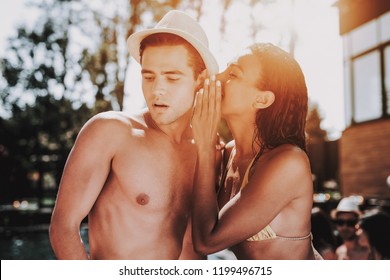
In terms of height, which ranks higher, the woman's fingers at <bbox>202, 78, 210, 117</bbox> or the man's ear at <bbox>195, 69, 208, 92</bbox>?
the man's ear at <bbox>195, 69, 208, 92</bbox>

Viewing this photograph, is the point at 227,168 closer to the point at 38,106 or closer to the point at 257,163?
the point at 257,163

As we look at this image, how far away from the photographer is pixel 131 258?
166 cm

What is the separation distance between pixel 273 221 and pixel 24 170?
7.46 metres

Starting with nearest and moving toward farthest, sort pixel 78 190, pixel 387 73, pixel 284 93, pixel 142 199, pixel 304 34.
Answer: pixel 78 190 < pixel 142 199 < pixel 284 93 < pixel 304 34 < pixel 387 73

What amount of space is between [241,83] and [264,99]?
0.34 feet

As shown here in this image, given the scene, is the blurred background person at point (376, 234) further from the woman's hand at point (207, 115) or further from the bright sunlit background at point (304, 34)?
the woman's hand at point (207, 115)

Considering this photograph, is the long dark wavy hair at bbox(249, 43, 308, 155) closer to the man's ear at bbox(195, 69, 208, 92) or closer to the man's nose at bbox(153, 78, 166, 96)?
the man's ear at bbox(195, 69, 208, 92)

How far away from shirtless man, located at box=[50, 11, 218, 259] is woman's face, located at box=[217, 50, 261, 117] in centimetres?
8

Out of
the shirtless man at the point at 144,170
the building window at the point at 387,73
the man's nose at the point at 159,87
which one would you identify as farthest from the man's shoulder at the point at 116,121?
the building window at the point at 387,73

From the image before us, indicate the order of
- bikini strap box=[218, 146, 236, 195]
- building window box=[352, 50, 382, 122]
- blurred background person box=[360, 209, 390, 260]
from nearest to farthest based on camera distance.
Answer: bikini strap box=[218, 146, 236, 195] → blurred background person box=[360, 209, 390, 260] → building window box=[352, 50, 382, 122]

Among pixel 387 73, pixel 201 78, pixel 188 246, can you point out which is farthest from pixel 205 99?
pixel 387 73

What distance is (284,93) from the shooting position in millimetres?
1728

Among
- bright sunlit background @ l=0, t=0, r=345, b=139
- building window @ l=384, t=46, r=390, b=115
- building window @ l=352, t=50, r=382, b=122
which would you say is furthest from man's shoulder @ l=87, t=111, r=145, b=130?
building window @ l=352, t=50, r=382, b=122

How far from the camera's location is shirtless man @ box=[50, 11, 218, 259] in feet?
4.95
